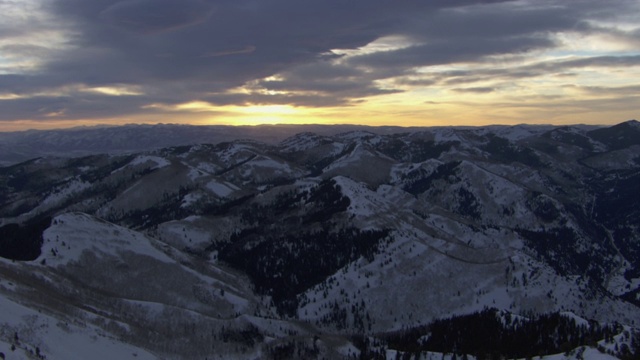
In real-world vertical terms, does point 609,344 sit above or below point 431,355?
above

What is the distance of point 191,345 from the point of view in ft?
646

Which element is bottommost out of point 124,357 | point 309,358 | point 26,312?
point 309,358

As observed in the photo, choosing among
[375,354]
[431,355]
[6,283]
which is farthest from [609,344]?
[6,283]

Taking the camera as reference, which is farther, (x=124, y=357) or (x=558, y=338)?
(x=558, y=338)

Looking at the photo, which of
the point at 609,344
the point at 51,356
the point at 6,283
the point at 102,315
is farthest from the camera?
the point at 102,315

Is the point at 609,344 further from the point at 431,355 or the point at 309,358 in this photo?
the point at 309,358

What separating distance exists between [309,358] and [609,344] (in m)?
96.4

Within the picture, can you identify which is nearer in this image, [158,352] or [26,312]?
[26,312]

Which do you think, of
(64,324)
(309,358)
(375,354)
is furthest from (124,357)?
(375,354)

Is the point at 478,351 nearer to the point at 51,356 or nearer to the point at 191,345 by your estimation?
the point at 191,345

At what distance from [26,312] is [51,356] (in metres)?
23.6

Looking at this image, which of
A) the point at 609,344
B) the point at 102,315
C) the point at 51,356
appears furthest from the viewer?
the point at 102,315

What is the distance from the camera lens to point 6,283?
18200 centimetres

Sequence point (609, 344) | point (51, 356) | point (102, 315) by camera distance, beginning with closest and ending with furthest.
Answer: point (51, 356)
point (609, 344)
point (102, 315)
